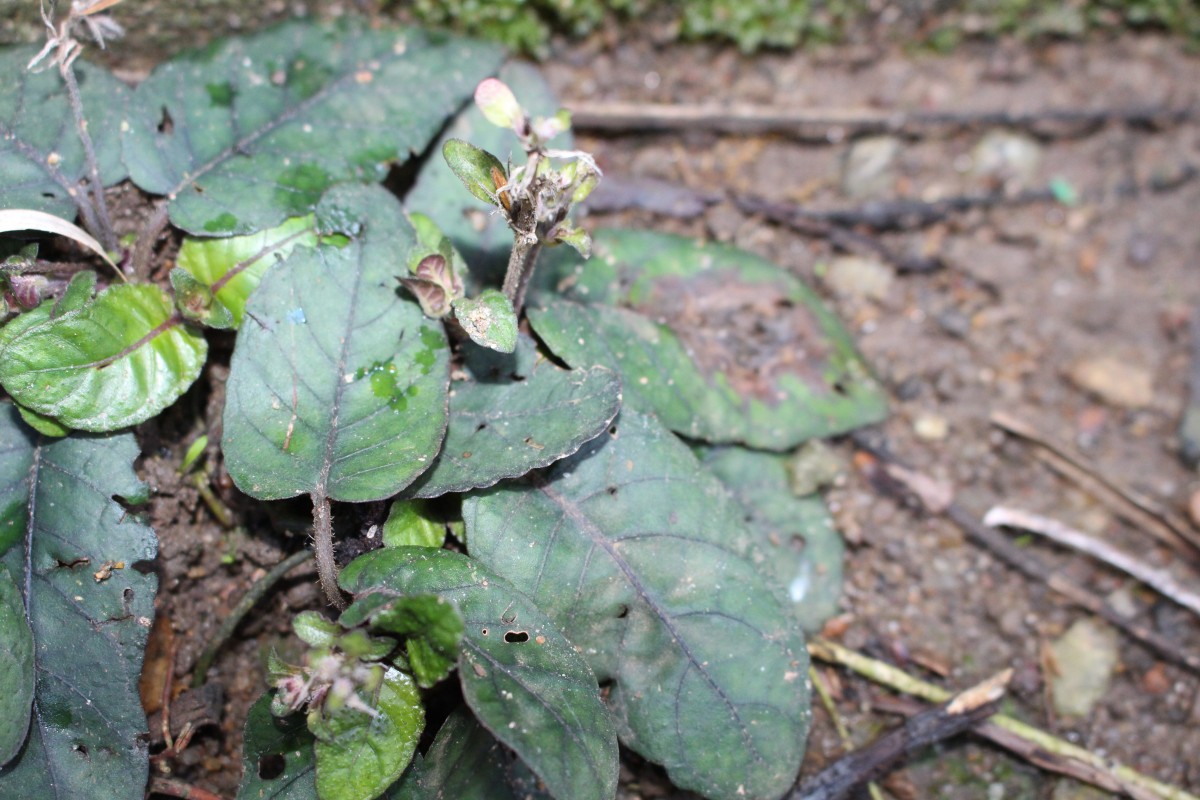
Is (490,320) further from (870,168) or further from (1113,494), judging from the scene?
(1113,494)

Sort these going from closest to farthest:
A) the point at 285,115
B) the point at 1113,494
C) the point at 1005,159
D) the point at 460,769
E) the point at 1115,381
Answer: the point at 460,769 → the point at 285,115 → the point at 1113,494 → the point at 1115,381 → the point at 1005,159

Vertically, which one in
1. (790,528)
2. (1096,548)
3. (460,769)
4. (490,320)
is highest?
(490,320)

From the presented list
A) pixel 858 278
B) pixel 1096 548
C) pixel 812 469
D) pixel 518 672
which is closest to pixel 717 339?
pixel 812 469

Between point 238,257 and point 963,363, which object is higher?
point 238,257

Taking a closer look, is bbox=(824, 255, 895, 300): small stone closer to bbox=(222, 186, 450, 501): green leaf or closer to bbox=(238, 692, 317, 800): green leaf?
bbox=(222, 186, 450, 501): green leaf

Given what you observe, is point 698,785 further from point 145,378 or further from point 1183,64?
point 1183,64

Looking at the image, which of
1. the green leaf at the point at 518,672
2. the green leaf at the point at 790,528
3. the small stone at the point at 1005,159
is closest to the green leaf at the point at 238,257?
the green leaf at the point at 518,672
